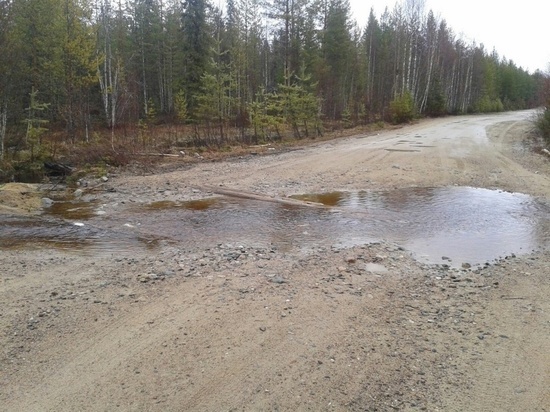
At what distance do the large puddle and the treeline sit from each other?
814 centimetres

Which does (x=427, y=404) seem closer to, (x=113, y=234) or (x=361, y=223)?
(x=361, y=223)

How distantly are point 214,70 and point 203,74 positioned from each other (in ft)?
4.82

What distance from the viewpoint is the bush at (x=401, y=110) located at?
3241cm

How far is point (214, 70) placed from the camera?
95.7 ft

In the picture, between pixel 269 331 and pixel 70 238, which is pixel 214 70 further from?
pixel 269 331

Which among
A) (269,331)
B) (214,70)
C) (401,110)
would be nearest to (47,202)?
(269,331)

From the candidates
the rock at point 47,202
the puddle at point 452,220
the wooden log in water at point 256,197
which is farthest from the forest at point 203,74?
the puddle at point 452,220

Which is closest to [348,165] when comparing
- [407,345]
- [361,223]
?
[361,223]

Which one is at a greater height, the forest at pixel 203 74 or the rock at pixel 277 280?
the forest at pixel 203 74

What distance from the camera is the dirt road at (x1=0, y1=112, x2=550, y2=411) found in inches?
122

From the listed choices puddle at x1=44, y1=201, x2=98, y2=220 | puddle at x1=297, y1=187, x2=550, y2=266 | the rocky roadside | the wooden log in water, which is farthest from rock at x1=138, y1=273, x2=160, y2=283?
the wooden log in water

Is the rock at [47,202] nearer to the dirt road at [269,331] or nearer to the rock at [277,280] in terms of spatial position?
the dirt road at [269,331]

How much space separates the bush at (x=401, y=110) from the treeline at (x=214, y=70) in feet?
0.29

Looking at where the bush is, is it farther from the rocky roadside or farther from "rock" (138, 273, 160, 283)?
"rock" (138, 273, 160, 283)
